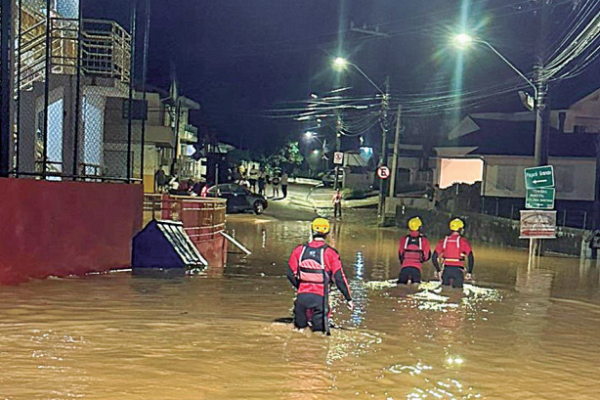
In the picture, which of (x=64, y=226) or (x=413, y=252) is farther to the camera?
(x=413, y=252)

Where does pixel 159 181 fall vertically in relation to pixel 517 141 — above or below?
below

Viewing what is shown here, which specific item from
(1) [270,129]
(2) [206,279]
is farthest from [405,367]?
(1) [270,129]

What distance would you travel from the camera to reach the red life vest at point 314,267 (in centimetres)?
855

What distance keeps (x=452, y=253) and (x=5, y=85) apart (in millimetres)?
8627

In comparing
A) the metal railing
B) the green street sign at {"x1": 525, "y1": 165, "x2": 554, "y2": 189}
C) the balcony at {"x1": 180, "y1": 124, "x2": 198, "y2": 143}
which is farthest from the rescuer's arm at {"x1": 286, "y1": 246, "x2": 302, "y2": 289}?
the balcony at {"x1": 180, "y1": 124, "x2": 198, "y2": 143}

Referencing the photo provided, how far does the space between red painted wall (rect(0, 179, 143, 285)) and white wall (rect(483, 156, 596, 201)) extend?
90.8 feet

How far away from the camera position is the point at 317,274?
8555 mm

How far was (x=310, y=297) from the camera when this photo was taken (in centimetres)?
864

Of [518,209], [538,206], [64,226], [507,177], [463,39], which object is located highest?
[463,39]

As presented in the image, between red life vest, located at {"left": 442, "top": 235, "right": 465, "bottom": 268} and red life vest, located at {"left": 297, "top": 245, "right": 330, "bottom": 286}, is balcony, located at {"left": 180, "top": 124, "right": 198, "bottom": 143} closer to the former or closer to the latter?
red life vest, located at {"left": 442, "top": 235, "right": 465, "bottom": 268}

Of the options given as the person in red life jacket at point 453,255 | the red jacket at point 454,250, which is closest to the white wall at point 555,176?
the person in red life jacket at point 453,255

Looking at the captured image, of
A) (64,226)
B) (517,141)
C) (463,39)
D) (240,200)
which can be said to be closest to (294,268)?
(64,226)

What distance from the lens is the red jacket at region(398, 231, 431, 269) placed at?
13.9 metres

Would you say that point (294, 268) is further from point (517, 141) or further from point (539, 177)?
point (517, 141)
